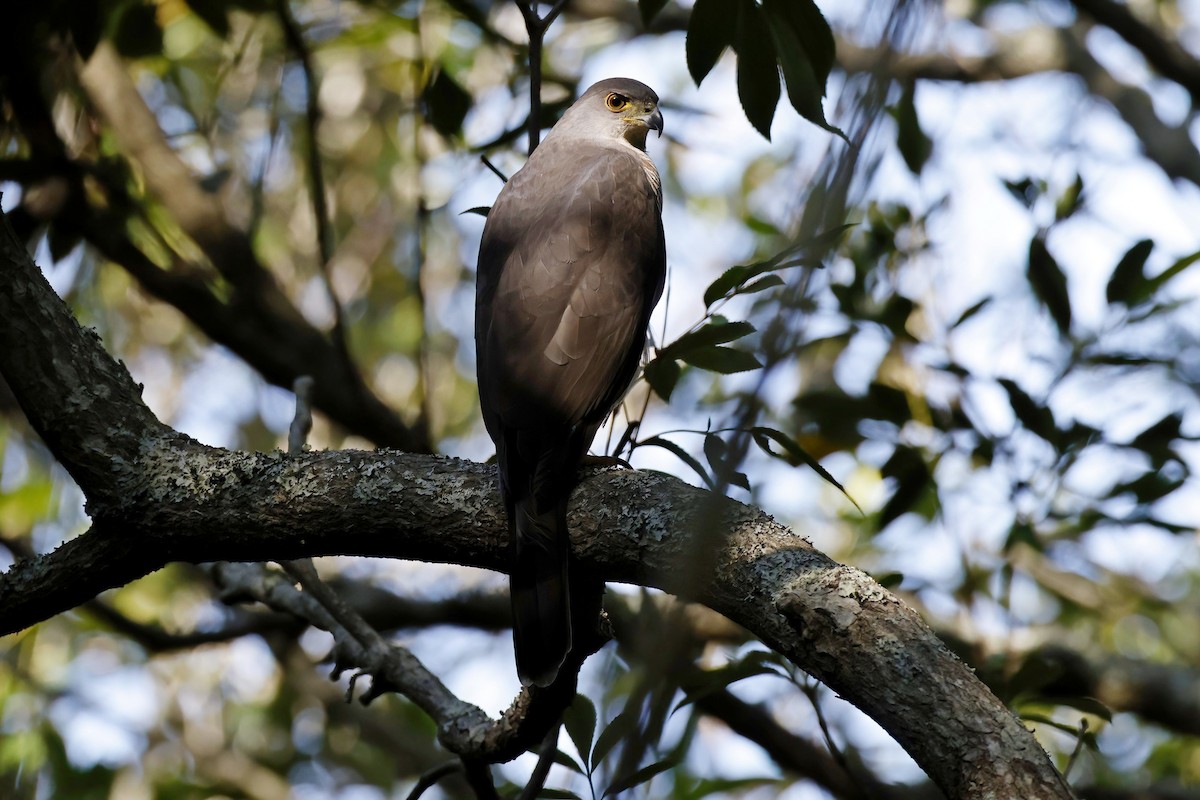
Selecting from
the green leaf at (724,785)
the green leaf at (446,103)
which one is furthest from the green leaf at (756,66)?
the green leaf at (724,785)

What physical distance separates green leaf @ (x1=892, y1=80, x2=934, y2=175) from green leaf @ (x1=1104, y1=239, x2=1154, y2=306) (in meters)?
0.81

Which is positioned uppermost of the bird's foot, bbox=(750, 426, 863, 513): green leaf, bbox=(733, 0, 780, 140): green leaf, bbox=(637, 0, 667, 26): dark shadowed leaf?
bbox=(637, 0, 667, 26): dark shadowed leaf

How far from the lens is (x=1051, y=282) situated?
417 cm

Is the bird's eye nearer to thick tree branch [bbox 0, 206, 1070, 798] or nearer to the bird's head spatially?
the bird's head

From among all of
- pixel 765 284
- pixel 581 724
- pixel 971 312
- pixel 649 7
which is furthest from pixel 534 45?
pixel 971 312

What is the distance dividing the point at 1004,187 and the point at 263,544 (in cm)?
307

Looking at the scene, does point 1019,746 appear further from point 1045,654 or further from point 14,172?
point 14,172

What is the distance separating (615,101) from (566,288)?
1.68 m

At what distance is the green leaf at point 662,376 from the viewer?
3082mm

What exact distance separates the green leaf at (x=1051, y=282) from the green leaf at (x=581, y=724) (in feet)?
7.69

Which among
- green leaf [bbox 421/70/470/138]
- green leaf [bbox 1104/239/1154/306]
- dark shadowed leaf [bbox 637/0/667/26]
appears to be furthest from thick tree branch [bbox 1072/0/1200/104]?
dark shadowed leaf [bbox 637/0/667/26]

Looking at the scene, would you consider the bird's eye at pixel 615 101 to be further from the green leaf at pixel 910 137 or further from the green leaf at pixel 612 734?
the green leaf at pixel 612 734

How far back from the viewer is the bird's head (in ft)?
15.7

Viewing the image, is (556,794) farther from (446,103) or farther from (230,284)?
(230,284)
